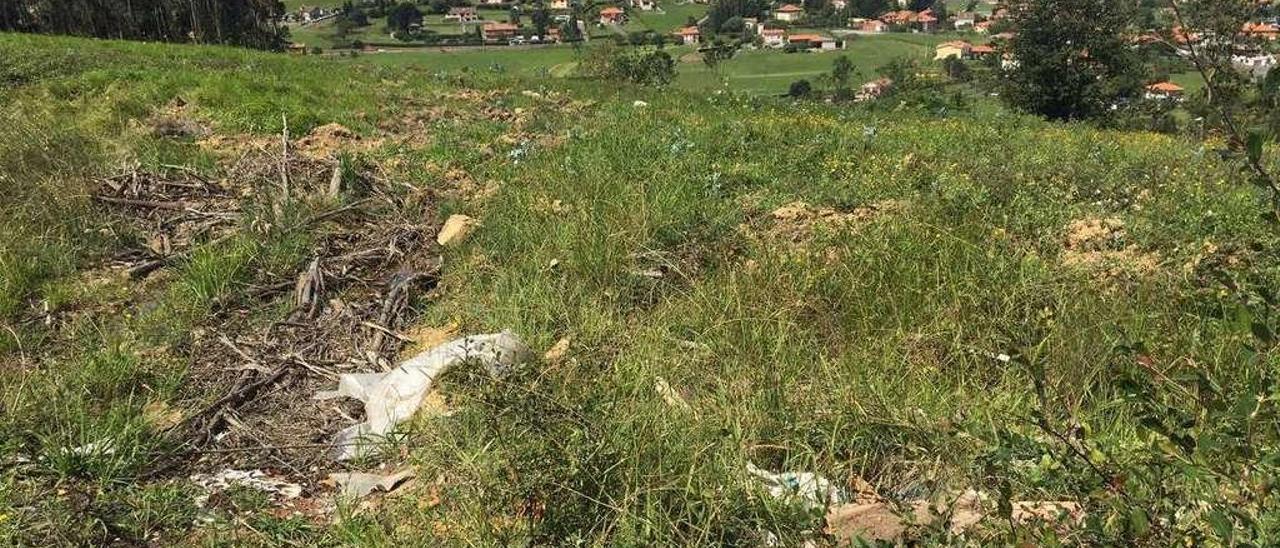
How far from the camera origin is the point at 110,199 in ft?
19.0

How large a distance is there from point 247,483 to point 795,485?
2.05 m

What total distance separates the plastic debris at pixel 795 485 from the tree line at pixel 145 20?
3175 cm

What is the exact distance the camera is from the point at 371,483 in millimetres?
2967

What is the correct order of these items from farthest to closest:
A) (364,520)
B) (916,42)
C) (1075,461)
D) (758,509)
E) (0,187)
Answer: (916,42) < (0,187) < (364,520) < (758,509) < (1075,461)

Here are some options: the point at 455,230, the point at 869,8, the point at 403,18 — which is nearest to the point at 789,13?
the point at 869,8

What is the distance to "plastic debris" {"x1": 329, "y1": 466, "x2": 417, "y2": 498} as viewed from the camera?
9.62ft

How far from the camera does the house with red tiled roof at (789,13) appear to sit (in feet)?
220

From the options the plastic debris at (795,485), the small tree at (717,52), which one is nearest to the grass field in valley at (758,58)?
the small tree at (717,52)

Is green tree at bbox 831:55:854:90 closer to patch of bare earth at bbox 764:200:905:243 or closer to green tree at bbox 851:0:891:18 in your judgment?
patch of bare earth at bbox 764:200:905:243

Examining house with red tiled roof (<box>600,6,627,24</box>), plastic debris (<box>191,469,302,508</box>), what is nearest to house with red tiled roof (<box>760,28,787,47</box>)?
house with red tiled roof (<box>600,6,627,24</box>)

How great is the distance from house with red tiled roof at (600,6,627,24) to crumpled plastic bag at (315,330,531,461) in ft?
165

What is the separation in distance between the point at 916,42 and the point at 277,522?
52776 millimetres

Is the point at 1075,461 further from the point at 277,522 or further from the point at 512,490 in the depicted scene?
the point at 277,522

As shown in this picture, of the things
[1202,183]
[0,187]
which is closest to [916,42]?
[1202,183]
